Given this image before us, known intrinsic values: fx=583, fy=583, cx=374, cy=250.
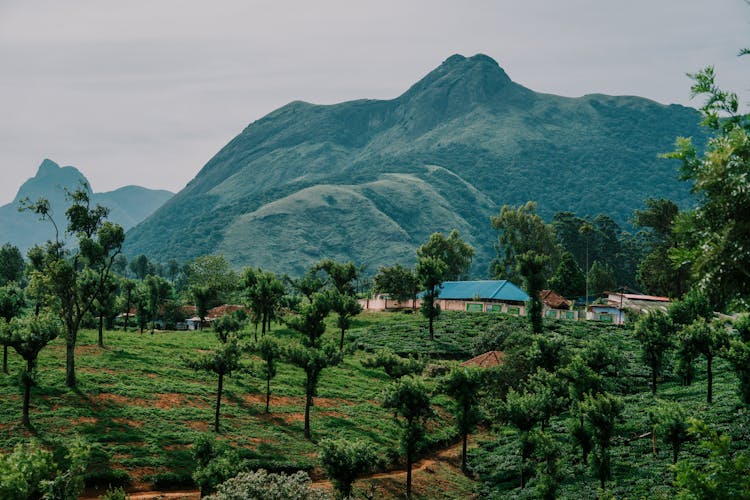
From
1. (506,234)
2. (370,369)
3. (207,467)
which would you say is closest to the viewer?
(207,467)

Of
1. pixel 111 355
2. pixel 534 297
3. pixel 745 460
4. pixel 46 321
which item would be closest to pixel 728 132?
→ pixel 745 460

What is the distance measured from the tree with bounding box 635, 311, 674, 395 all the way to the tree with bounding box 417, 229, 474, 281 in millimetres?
70750

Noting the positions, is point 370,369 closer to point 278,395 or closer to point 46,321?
point 278,395

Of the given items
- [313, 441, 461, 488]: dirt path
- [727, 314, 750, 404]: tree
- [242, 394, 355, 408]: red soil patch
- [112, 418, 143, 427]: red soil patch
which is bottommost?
[313, 441, 461, 488]: dirt path

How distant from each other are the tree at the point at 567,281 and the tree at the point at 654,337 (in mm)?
64335

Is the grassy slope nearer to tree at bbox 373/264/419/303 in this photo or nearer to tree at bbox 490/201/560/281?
tree at bbox 373/264/419/303

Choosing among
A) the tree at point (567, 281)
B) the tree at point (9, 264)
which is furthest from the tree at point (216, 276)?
the tree at point (567, 281)

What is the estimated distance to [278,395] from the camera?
4772cm

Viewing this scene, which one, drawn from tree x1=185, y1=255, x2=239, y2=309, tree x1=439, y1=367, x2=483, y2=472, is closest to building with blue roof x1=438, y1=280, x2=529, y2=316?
tree x1=185, y1=255, x2=239, y2=309

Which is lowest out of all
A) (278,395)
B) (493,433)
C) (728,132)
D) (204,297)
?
(493,433)

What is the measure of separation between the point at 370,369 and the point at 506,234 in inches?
3212

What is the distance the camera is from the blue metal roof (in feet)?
342

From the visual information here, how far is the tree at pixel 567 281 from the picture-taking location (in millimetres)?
118250

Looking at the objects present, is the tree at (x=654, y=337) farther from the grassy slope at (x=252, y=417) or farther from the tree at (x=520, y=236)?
the tree at (x=520, y=236)
